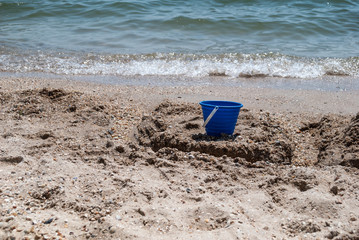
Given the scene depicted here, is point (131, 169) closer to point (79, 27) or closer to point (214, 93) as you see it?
point (214, 93)

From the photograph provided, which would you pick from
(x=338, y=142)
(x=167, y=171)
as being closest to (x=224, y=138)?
(x=167, y=171)

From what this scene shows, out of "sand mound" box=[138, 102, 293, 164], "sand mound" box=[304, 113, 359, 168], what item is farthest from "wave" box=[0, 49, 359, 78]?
"sand mound" box=[304, 113, 359, 168]

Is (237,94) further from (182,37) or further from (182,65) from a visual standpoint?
(182,37)

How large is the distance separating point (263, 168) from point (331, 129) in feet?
3.82

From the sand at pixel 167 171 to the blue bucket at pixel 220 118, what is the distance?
0.28 ft

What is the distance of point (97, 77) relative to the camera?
629cm

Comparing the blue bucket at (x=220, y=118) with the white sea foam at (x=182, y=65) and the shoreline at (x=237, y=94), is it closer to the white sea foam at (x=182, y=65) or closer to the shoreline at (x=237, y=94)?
the shoreline at (x=237, y=94)

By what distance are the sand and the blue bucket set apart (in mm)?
84

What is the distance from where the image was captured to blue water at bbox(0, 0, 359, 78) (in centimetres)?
684

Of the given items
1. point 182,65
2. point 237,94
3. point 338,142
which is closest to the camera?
point 338,142

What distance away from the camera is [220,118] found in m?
3.42

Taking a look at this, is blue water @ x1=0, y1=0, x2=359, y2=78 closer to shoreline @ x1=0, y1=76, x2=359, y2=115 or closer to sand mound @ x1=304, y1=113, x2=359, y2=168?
shoreline @ x1=0, y1=76, x2=359, y2=115

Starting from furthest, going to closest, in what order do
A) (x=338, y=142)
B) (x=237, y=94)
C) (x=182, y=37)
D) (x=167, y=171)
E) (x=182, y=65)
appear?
(x=182, y=37)
(x=182, y=65)
(x=237, y=94)
(x=338, y=142)
(x=167, y=171)

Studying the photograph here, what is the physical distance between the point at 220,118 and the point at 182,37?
18.8 ft
